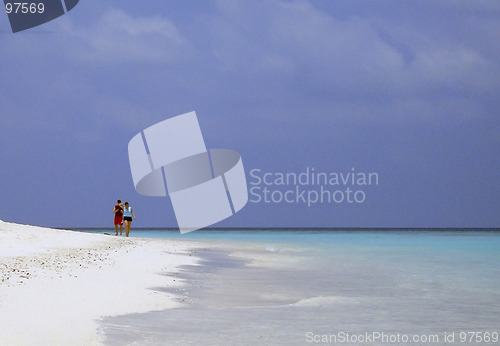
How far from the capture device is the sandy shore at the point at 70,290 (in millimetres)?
4773

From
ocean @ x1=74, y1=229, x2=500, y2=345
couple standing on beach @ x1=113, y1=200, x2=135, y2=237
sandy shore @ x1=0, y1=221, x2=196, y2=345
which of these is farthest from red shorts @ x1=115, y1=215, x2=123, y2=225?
ocean @ x1=74, y1=229, x2=500, y2=345

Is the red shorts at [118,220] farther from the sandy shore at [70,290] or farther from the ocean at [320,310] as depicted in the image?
the ocean at [320,310]

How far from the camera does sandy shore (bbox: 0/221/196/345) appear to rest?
4773mm

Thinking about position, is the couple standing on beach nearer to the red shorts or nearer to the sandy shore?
the red shorts

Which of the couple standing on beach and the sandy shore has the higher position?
the sandy shore

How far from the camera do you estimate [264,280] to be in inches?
359

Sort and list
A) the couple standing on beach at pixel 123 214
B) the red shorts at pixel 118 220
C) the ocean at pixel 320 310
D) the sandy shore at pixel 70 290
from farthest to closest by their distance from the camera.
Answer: the red shorts at pixel 118 220
the couple standing on beach at pixel 123 214
the ocean at pixel 320 310
the sandy shore at pixel 70 290

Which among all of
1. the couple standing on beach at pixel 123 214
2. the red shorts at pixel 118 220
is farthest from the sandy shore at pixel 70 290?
the red shorts at pixel 118 220

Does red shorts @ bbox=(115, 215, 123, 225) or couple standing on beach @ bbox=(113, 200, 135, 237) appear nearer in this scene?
couple standing on beach @ bbox=(113, 200, 135, 237)

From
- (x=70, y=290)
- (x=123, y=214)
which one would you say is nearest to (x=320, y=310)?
(x=70, y=290)

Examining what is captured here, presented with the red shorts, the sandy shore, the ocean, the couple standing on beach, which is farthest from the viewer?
the red shorts

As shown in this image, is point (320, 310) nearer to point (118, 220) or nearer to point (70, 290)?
point (70, 290)

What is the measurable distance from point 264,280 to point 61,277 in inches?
117

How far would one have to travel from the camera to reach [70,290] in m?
6.77
